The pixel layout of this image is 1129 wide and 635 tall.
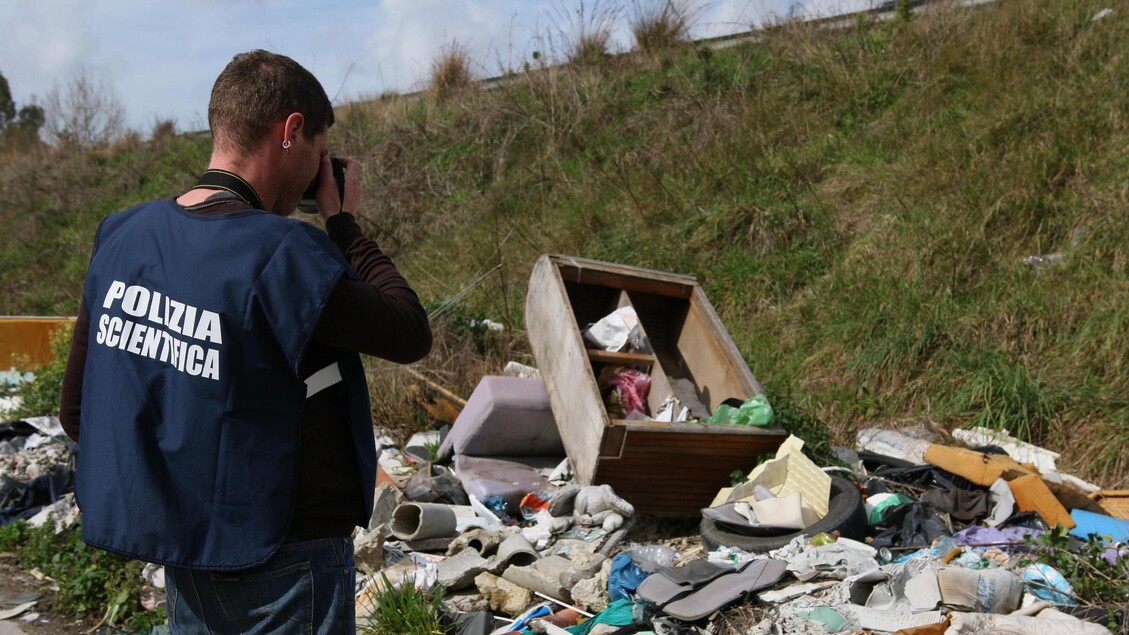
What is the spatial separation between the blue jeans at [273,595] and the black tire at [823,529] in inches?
119

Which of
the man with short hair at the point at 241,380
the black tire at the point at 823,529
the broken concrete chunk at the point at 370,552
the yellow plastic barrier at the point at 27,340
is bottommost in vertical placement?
the black tire at the point at 823,529

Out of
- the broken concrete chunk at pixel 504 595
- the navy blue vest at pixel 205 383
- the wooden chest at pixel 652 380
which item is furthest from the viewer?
the wooden chest at pixel 652 380

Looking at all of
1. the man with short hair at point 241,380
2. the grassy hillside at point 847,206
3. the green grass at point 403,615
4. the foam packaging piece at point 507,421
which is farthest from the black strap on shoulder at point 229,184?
the grassy hillside at point 847,206

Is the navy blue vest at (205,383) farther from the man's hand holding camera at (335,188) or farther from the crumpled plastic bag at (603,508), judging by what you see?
the crumpled plastic bag at (603,508)

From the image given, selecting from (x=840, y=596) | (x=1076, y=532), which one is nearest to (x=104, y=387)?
(x=840, y=596)

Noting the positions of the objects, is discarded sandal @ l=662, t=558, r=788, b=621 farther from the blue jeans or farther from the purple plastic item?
the blue jeans

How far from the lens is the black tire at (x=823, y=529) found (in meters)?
4.57

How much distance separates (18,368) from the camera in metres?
9.00

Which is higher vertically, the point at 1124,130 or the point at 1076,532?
the point at 1124,130

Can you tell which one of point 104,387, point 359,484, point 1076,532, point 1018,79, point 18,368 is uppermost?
point 1018,79

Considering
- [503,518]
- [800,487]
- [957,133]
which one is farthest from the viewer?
[957,133]

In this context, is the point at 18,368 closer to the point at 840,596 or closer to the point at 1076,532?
the point at 840,596

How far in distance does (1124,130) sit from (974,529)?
4923 mm

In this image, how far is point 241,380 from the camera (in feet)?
5.79
